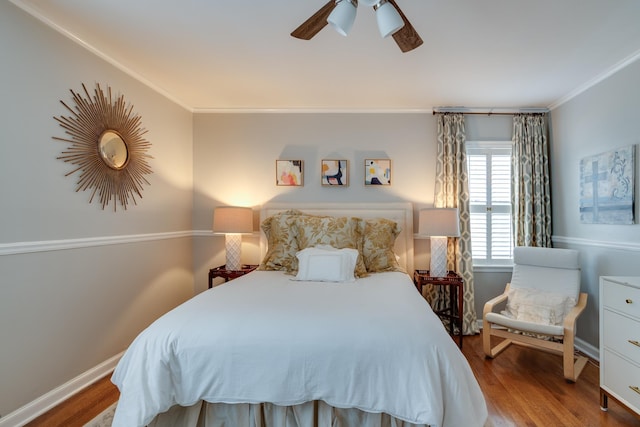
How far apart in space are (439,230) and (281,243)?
166 cm

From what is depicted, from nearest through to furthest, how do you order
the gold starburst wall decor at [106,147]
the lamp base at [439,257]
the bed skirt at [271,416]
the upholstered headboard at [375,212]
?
the bed skirt at [271,416] < the gold starburst wall decor at [106,147] < the lamp base at [439,257] < the upholstered headboard at [375,212]

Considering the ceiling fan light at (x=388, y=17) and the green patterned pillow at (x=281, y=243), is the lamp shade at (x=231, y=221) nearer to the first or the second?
the green patterned pillow at (x=281, y=243)

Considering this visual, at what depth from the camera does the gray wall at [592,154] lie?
2.54m

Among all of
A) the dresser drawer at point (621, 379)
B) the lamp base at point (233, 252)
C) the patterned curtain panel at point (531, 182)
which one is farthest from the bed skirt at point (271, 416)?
the patterned curtain panel at point (531, 182)

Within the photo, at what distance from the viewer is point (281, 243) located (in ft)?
10.3

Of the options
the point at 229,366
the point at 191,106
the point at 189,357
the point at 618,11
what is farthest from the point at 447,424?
the point at 191,106

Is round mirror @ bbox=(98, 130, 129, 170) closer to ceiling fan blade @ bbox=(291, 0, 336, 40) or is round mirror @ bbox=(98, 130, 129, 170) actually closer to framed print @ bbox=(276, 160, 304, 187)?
framed print @ bbox=(276, 160, 304, 187)

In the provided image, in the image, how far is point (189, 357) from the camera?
154 cm

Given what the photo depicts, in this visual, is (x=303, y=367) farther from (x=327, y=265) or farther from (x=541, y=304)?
(x=541, y=304)

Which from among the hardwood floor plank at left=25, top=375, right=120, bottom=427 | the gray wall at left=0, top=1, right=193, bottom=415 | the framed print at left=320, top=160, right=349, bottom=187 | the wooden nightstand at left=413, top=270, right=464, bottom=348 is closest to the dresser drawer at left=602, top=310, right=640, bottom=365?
the wooden nightstand at left=413, top=270, right=464, bottom=348

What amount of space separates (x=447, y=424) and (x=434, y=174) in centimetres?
279

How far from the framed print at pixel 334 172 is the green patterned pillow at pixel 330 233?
2.18 feet

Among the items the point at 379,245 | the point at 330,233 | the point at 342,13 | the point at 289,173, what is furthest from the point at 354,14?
the point at 289,173

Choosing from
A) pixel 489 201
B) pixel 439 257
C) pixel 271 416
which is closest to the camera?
pixel 271 416
